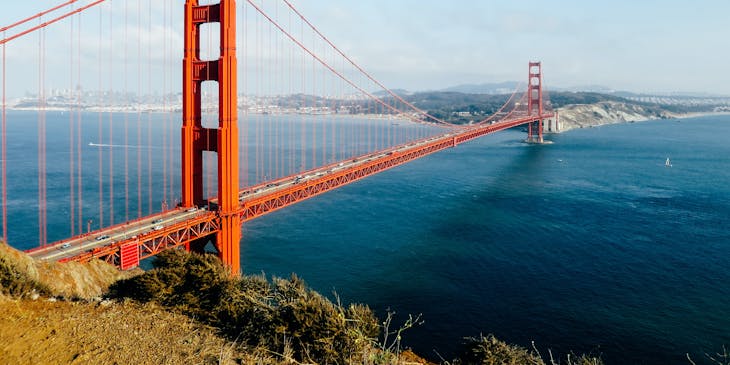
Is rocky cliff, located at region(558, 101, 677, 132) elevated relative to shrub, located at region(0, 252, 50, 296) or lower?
elevated

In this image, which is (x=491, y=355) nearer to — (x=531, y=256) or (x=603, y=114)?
(x=531, y=256)

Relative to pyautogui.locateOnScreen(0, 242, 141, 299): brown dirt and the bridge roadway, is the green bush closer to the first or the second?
pyautogui.locateOnScreen(0, 242, 141, 299): brown dirt

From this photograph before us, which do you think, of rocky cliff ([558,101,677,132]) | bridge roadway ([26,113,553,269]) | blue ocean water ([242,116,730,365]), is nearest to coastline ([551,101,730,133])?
rocky cliff ([558,101,677,132])

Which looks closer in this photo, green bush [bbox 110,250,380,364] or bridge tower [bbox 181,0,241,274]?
green bush [bbox 110,250,380,364]

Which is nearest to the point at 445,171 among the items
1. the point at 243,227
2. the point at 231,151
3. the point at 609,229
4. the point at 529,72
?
the point at 609,229

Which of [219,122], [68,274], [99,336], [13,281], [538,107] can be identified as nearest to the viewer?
[99,336]

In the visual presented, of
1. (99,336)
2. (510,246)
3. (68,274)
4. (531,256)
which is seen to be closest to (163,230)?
(68,274)
